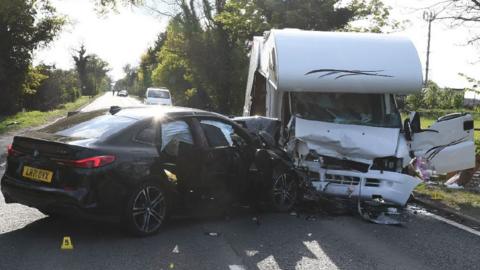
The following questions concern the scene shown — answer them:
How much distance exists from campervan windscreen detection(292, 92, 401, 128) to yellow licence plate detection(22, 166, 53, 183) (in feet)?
14.7

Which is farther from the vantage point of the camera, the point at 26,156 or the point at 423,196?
the point at 423,196

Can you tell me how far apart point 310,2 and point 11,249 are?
2723 cm

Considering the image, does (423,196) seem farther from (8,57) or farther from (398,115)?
(8,57)

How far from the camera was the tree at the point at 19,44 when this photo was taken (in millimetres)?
27625

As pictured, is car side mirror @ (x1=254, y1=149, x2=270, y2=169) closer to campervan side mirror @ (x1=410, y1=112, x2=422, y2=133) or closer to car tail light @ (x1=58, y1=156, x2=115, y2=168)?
car tail light @ (x1=58, y1=156, x2=115, y2=168)

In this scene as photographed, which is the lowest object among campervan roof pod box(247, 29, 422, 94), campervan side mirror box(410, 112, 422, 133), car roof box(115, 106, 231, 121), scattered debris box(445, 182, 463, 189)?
scattered debris box(445, 182, 463, 189)

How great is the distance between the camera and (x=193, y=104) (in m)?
42.1

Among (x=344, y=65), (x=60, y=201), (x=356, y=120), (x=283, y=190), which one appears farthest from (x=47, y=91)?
(x=60, y=201)

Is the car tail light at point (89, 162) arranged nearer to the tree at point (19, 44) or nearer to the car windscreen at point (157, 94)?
the tree at point (19, 44)

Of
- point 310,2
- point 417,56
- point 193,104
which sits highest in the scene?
point 310,2

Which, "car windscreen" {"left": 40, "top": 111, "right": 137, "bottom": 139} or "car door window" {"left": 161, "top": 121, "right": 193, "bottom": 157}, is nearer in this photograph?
"car windscreen" {"left": 40, "top": 111, "right": 137, "bottom": 139}

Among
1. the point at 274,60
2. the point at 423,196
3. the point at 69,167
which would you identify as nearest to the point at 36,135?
the point at 69,167

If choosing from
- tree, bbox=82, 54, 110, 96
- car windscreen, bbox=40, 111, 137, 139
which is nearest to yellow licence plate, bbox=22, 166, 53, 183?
car windscreen, bbox=40, 111, 137, 139

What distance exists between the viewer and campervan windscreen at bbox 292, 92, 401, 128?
29.8ft
